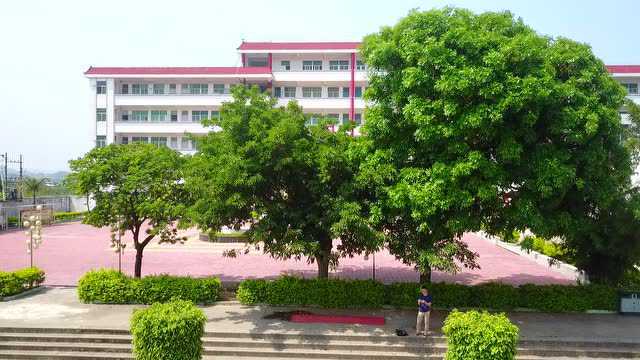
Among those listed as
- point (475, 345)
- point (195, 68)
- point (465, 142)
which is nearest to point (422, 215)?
point (465, 142)

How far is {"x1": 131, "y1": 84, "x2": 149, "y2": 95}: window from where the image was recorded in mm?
40875

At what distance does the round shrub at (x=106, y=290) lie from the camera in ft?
46.6

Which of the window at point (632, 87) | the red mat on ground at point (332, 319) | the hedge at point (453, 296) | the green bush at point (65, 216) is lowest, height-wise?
Answer: the red mat on ground at point (332, 319)

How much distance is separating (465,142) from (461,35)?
2.56 metres

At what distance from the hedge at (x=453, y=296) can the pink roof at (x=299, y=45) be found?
28.5 metres

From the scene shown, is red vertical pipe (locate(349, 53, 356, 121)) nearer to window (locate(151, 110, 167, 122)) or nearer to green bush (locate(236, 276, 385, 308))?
window (locate(151, 110, 167, 122))

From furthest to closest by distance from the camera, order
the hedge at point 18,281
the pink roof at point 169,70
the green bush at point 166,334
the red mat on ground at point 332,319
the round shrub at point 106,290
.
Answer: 1. the pink roof at point 169,70
2. the hedge at point 18,281
3. the round shrub at point 106,290
4. the red mat on ground at point 332,319
5. the green bush at point 166,334

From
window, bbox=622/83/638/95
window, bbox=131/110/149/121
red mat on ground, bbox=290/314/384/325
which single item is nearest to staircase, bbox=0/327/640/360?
red mat on ground, bbox=290/314/384/325

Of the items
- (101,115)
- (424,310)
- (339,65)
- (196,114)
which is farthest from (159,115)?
(424,310)

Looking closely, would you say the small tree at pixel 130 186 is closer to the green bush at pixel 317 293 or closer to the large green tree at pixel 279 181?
the large green tree at pixel 279 181

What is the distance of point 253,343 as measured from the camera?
1154cm

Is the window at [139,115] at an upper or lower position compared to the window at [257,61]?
lower

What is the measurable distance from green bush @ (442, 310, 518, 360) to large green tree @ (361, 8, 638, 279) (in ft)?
9.30

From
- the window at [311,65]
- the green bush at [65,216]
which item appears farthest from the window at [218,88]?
the green bush at [65,216]
